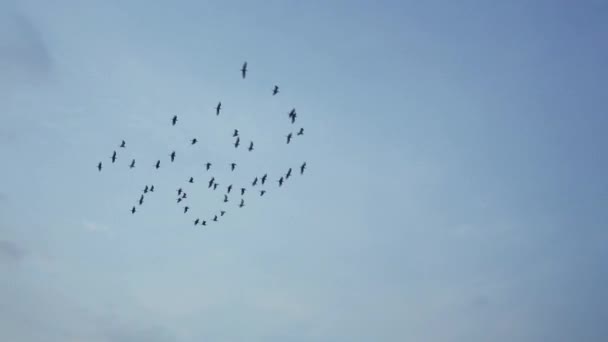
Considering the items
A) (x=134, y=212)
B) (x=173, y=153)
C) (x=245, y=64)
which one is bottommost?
(x=134, y=212)

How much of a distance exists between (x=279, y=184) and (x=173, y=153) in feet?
45.2

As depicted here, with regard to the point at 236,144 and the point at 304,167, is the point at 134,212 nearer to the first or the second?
the point at 236,144

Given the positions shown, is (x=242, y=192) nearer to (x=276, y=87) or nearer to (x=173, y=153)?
(x=173, y=153)

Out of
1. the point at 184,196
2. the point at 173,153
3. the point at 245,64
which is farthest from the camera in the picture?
the point at 184,196

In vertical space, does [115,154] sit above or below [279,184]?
above

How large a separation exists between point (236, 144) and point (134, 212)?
1628 centimetres

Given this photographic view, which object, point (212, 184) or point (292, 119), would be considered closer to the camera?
point (292, 119)

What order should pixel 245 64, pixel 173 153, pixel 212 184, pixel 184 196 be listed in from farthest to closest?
1. pixel 184 196
2. pixel 212 184
3. pixel 173 153
4. pixel 245 64

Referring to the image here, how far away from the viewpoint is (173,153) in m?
66.6

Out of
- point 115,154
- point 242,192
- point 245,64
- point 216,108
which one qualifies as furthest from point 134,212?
point 245,64

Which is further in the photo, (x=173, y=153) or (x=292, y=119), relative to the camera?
(x=173, y=153)

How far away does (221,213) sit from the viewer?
7612 centimetres

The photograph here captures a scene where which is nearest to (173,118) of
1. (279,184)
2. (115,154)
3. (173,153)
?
(173,153)

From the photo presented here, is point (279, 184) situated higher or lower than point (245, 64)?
lower
